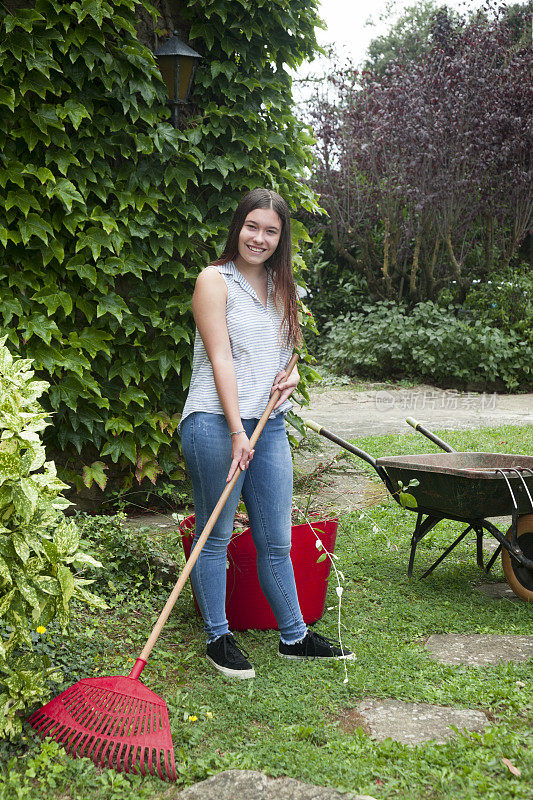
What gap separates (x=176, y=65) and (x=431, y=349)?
7685 mm

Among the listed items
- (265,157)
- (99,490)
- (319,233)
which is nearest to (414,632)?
(99,490)

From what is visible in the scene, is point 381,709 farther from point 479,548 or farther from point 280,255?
point 280,255

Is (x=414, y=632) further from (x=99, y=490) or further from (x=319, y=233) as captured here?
(x=319, y=233)

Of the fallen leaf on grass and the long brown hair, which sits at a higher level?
the long brown hair

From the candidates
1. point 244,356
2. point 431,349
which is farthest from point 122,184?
point 431,349

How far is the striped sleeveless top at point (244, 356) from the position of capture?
266 centimetres

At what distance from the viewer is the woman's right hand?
8.34 ft

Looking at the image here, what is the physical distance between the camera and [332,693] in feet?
8.20

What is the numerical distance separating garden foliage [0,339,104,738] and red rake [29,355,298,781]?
94mm

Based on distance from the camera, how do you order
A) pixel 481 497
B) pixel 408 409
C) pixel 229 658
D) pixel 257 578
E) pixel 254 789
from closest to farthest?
1. pixel 254 789
2. pixel 229 658
3. pixel 257 578
4. pixel 481 497
5. pixel 408 409

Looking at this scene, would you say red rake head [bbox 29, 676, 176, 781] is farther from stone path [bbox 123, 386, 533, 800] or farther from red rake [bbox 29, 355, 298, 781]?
stone path [bbox 123, 386, 533, 800]

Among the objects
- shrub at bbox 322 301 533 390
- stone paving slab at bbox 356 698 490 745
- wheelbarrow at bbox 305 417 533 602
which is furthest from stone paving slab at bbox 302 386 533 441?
stone paving slab at bbox 356 698 490 745

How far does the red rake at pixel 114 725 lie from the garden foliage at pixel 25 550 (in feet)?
0.31

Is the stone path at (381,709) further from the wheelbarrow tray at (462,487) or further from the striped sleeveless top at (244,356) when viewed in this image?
the striped sleeveless top at (244,356)
